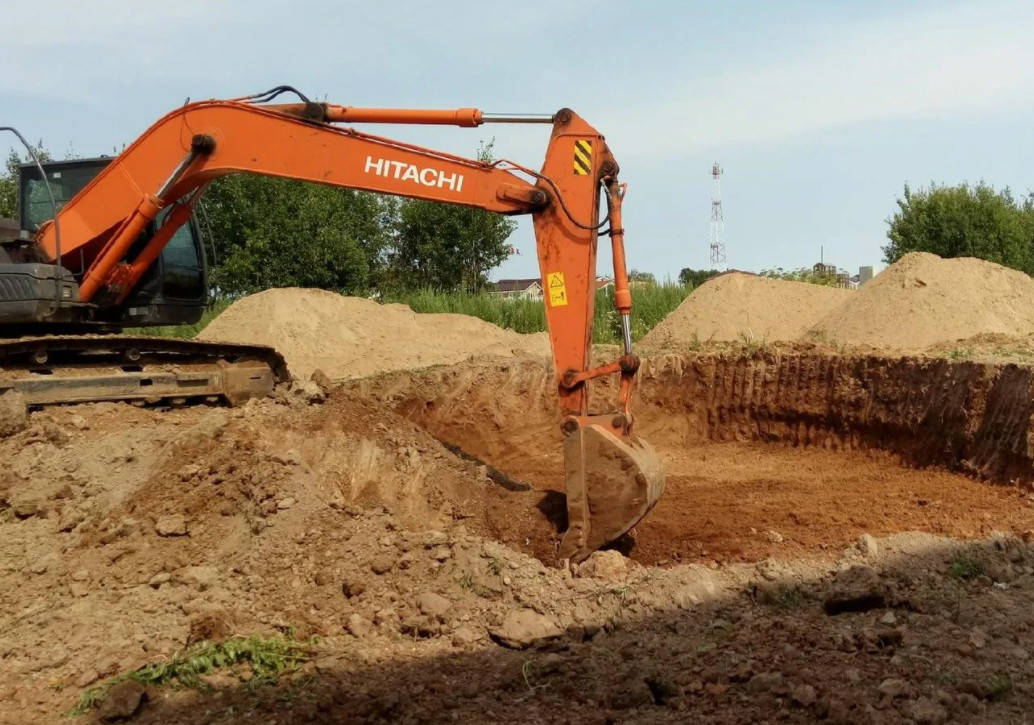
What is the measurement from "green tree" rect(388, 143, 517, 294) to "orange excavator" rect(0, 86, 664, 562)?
22.1 metres

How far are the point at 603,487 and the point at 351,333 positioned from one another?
12671 millimetres

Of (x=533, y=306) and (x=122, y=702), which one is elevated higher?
(x=533, y=306)

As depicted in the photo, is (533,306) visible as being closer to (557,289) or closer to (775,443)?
(775,443)

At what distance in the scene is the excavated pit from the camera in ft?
22.5

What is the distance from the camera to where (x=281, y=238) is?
3041 cm

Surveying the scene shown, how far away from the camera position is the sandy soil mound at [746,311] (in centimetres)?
1545

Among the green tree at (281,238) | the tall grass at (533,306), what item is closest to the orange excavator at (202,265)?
the tall grass at (533,306)

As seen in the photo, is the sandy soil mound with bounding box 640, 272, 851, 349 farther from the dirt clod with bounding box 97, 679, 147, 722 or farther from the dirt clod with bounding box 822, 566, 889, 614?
the dirt clod with bounding box 97, 679, 147, 722

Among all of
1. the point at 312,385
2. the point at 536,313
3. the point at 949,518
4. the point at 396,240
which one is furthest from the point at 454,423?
the point at 396,240

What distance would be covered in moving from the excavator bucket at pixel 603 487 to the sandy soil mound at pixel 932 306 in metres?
7.90

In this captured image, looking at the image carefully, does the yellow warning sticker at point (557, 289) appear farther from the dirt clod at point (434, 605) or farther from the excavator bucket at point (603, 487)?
the dirt clod at point (434, 605)

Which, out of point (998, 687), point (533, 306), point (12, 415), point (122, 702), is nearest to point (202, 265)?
point (12, 415)

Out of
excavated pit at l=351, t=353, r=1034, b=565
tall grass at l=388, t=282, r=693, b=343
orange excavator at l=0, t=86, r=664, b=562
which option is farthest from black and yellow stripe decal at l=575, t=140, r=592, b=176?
tall grass at l=388, t=282, r=693, b=343

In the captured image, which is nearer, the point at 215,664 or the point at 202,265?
the point at 215,664
